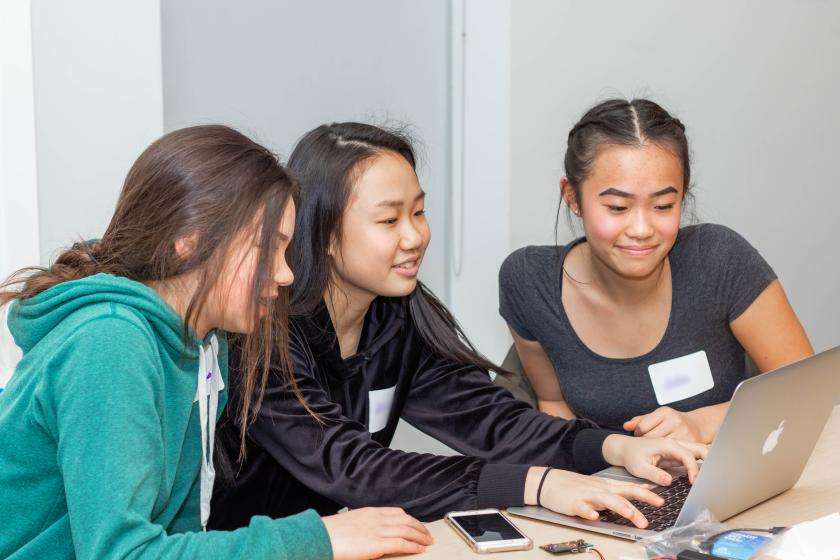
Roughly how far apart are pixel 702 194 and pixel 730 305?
1.08 meters

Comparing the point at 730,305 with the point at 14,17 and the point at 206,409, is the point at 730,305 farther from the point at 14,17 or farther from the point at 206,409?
the point at 14,17

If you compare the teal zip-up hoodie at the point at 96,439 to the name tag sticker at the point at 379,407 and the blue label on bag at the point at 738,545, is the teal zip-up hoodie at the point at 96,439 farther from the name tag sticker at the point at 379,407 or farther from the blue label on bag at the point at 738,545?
the name tag sticker at the point at 379,407

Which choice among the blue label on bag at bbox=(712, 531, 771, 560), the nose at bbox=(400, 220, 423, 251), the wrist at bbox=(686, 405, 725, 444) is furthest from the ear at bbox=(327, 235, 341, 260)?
the blue label on bag at bbox=(712, 531, 771, 560)

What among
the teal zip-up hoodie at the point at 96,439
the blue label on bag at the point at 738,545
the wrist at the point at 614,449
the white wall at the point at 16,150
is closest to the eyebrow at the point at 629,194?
the wrist at the point at 614,449

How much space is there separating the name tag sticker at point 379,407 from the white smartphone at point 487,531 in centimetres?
45

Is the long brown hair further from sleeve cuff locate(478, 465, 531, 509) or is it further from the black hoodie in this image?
sleeve cuff locate(478, 465, 531, 509)

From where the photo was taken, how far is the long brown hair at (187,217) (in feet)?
3.90

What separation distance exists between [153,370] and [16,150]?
857 millimetres

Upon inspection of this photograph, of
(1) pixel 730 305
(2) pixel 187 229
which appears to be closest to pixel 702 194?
(1) pixel 730 305

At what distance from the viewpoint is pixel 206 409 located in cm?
131

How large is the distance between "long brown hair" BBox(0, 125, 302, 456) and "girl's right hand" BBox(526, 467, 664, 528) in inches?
17.8

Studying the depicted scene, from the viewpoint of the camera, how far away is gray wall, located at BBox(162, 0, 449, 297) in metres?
2.27

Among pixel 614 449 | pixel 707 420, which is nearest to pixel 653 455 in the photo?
pixel 614 449

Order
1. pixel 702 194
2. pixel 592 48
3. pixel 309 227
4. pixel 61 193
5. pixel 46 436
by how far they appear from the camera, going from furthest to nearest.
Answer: pixel 702 194, pixel 592 48, pixel 61 193, pixel 309 227, pixel 46 436
